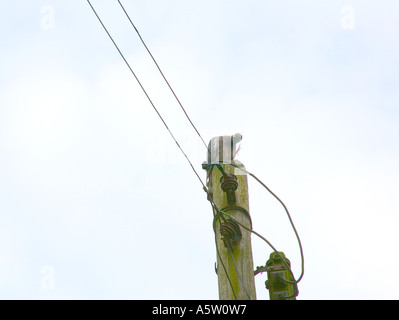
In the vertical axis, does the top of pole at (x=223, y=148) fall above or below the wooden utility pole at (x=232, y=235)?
above

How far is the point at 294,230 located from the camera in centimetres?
601

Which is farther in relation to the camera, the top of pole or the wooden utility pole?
the top of pole

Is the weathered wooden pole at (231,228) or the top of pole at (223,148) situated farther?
the top of pole at (223,148)

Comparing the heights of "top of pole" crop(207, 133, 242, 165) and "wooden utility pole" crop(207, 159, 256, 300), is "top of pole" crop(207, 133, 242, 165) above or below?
above

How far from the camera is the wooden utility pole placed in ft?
18.3

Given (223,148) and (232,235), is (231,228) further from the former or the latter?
(223,148)

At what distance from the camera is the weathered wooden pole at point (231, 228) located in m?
5.58

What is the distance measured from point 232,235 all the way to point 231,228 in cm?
5
